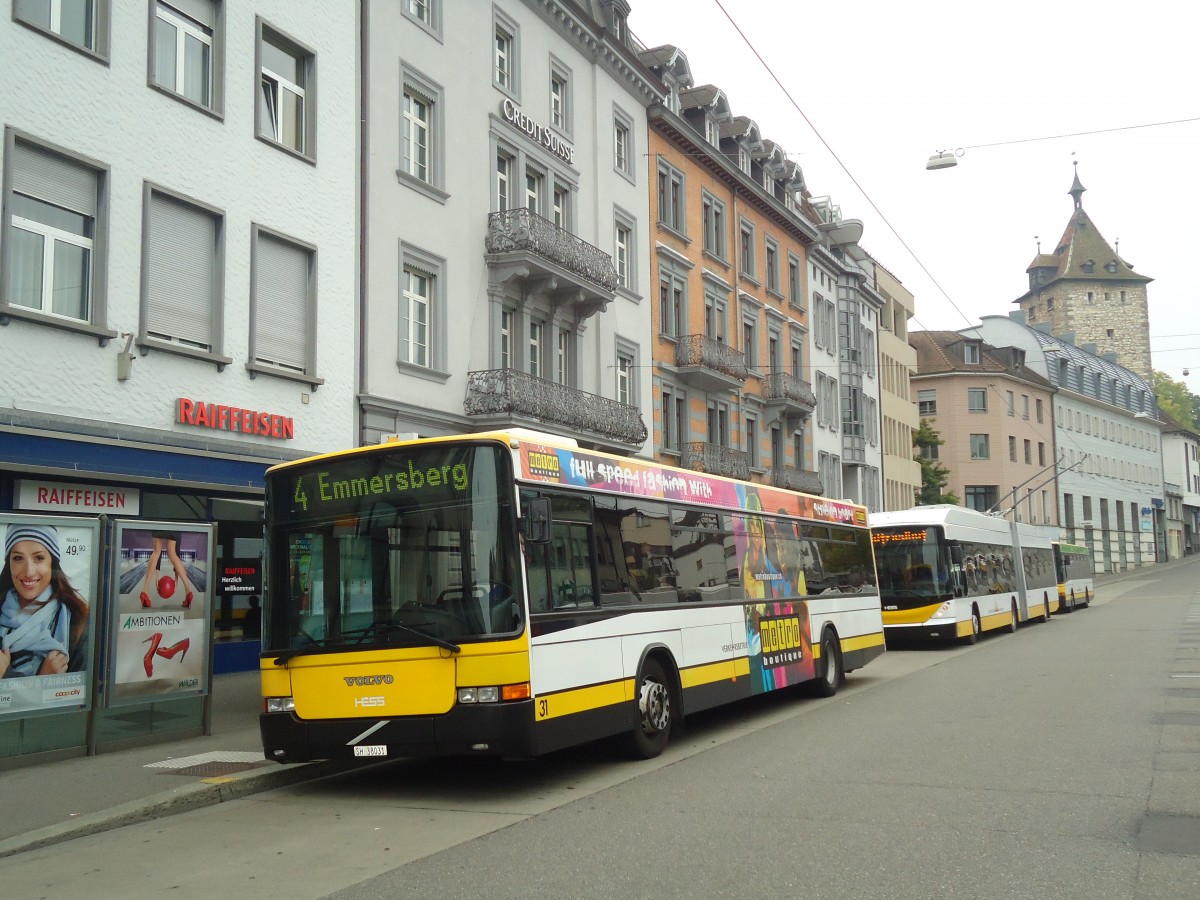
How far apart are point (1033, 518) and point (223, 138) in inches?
2961

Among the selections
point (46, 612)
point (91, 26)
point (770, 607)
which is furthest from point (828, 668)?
point (91, 26)

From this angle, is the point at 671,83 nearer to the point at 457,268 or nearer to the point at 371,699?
the point at 457,268

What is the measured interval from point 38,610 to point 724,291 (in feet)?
99.2

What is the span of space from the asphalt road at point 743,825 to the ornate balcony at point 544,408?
11.4 metres

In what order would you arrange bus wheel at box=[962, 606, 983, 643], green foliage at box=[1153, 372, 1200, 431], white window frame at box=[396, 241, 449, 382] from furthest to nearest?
1. green foliage at box=[1153, 372, 1200, 431]
2. bus wheel at box=[962, 606, 983, 643]
3. white window frame at box=[396, 241, 449, 382]

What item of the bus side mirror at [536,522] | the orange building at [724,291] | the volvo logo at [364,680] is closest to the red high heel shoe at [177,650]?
the volvo logo at [364,680]

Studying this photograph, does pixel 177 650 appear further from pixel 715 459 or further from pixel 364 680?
pixel 715 459

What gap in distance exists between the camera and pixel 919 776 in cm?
975

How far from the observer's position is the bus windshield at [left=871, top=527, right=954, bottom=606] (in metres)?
26.4

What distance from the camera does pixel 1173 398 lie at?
12812 cm

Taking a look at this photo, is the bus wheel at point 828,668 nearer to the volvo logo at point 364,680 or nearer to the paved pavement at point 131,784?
the paved pavement at point 131,784

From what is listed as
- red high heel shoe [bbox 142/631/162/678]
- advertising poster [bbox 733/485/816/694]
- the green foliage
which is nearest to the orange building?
advertising poster [bbox 733/485/816/694]

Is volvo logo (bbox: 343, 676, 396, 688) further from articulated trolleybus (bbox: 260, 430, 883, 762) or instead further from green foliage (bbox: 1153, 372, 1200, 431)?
green foliage (bbox: 1153, 372, 1200, 431)

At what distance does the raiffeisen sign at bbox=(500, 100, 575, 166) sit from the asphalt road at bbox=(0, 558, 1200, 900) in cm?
1624
